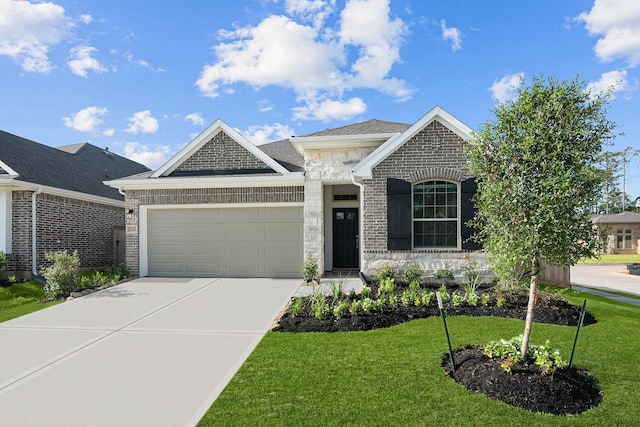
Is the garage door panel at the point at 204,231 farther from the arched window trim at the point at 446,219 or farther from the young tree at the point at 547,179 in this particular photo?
the young tree at the point at 547,179

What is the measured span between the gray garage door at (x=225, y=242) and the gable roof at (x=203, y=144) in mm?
1413

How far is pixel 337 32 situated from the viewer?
10992 mm

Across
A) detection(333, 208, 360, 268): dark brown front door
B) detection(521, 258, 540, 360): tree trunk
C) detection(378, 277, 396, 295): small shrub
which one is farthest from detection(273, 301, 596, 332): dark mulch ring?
detection(333, 208, 360, 268): dark brown front door

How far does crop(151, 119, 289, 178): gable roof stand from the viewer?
1171 centimetres

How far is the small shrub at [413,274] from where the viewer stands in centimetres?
934

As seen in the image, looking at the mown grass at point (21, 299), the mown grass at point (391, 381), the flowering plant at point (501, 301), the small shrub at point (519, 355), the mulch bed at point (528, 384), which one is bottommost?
the mown grass at point (21, 299)

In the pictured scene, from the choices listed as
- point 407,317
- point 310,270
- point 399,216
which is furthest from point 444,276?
point 310,270

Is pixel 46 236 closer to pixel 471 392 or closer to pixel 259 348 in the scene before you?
pixel 259 348

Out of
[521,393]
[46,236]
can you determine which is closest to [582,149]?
[521,393]

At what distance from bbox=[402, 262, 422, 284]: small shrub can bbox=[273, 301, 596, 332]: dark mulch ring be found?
1745 millimetres

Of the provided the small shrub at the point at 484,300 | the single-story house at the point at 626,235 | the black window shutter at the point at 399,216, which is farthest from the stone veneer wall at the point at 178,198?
the single-story house at the point at 626,235

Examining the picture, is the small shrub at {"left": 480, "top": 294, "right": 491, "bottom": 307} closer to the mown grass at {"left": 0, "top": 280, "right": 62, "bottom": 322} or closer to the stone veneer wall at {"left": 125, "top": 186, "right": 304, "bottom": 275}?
the stone veneer wall at {"left": 125, "top": 186, "right": 304, "bottom": 275}

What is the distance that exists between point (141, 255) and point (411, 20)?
443 inches

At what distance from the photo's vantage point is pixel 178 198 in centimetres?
1166
